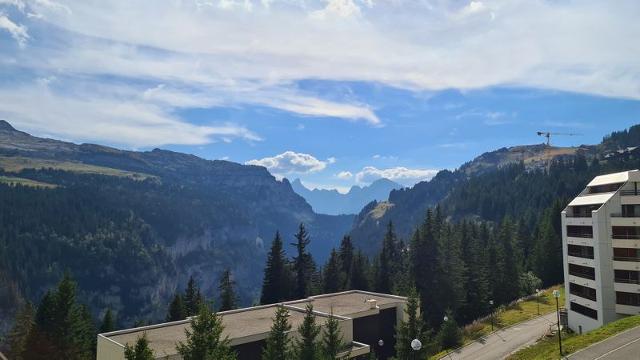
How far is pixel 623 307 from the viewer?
177 feet

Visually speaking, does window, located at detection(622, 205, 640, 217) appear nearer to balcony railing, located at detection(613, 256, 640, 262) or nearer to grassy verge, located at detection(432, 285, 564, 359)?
balcony railing, located at detection(613, 256, 640, 262)

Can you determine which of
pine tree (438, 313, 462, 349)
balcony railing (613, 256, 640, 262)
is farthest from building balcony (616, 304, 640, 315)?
pine tree (438, 313, 462, 349)

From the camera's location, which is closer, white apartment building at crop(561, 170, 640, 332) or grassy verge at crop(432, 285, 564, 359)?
white apartment building at crop(561, 170, 640, 332)

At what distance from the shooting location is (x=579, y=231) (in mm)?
61969

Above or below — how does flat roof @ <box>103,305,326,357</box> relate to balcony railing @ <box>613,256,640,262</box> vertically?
below

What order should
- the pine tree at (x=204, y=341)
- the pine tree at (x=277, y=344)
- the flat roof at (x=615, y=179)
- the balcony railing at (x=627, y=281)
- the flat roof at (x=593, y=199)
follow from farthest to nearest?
the flat roof at (x=615, y=179) → the flat roof at (x=593, y=199) → the balcony railing at (x=627, y=281) → the pine tree at (x=277, y=344) → the pine tree at (x=204, y=341)

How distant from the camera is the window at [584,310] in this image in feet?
187

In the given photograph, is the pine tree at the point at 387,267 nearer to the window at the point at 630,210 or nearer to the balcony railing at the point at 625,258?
the balcony railing at the point at 625,258

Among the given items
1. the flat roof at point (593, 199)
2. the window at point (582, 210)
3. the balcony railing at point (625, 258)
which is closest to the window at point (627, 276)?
the balcony railing at point (625, 258)

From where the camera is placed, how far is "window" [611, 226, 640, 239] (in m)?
54.3

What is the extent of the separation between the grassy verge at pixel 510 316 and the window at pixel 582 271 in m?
12.1

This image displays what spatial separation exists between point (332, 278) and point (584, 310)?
49.4m

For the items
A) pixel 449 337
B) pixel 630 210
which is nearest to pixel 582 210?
pixel 630 210

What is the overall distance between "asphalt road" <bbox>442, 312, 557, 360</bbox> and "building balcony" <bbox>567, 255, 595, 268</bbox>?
29.3ft
